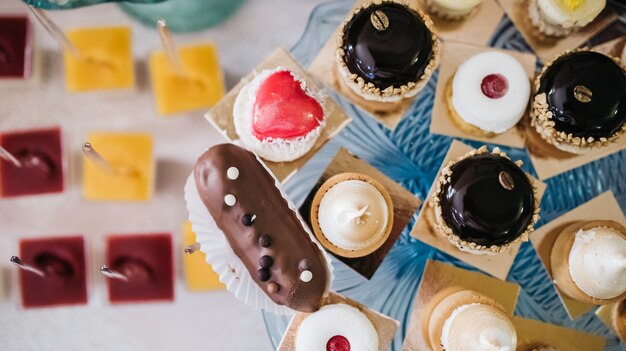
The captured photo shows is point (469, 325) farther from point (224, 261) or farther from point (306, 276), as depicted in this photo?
point (224, 261)

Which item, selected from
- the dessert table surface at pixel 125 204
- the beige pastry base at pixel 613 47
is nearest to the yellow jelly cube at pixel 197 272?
the dessert table surface at pixel 125 204

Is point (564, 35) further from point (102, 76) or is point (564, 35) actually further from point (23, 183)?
point (23, 183)

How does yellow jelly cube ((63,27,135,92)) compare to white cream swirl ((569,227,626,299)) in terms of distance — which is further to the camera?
yellow jelly cube ((63,27,135,92))

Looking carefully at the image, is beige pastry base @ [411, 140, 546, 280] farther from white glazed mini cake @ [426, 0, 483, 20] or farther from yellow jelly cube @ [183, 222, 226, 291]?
yellow jelly cube @ [183, 222, 226, 291]

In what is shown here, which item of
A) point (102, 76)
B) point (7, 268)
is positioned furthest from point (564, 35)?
point (7, 268)

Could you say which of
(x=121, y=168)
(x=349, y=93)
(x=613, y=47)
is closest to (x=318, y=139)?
(x=349, y=93)

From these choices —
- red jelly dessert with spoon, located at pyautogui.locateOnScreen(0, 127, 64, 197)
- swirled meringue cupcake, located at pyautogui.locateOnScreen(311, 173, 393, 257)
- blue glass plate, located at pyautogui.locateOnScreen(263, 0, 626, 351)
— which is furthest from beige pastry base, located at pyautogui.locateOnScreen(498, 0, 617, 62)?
red jelly dessert with spoon, located at pyautogui.locateOnScreen(0, 127, 64, 197)
